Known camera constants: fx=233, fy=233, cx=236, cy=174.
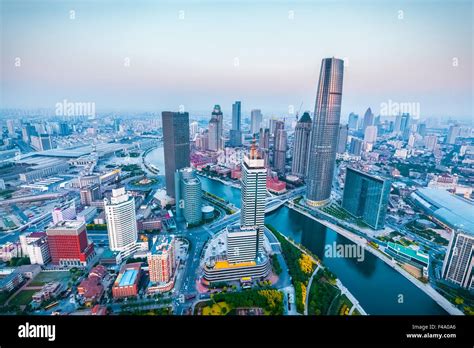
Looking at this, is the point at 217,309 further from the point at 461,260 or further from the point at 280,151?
the point at 280,151

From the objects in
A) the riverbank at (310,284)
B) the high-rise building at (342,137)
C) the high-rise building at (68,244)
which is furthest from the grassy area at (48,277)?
the high-rise building at (342,137)

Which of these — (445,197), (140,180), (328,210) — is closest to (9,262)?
(140,180)

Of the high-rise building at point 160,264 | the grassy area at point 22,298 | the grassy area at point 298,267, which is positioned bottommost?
the grassy area at point 22,298

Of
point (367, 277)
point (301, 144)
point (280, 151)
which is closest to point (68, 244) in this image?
point (367, 277)

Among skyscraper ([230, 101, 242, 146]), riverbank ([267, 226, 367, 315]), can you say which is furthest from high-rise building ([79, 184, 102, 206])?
skyscraper ([230, 101, 242, 146])

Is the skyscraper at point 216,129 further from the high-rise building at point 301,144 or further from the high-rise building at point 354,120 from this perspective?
the high-rise building at point 354,120

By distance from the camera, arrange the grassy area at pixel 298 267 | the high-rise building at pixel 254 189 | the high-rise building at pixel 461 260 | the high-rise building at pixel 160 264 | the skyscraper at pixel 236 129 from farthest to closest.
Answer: the skyscraper at pixel 236 129
the high-rise building at pixel 254 189
the high-rise building at pixel 160 264
the high-rise building at pixel 461 260
the grassy area at pixel 298 267

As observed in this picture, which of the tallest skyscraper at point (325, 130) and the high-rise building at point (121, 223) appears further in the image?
the tallest skyscraper at point (325, 130)
